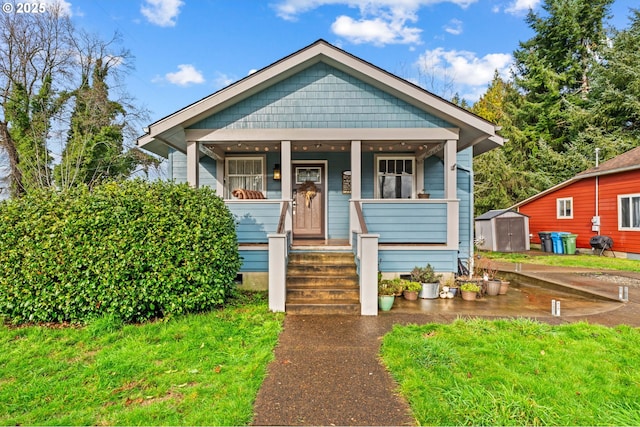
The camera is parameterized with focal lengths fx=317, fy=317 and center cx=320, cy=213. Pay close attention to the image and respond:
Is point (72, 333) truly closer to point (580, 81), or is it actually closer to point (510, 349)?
point (510, 349)

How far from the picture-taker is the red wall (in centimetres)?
1215

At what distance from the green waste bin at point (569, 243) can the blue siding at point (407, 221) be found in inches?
439

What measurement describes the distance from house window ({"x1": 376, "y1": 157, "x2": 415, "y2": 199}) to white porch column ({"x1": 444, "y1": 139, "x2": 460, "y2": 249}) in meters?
1.78

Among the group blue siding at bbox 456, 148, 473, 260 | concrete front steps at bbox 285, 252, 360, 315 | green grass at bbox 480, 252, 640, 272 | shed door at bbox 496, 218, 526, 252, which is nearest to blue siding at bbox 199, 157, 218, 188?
concrete front steps at bbox 285, 252, 360, 315

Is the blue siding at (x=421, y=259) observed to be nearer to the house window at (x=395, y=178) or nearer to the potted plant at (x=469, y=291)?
the potted plant at (x=469, y=291)

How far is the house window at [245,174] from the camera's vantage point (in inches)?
343

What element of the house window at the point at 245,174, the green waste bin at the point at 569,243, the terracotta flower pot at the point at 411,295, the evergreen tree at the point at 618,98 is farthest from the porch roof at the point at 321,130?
the evergreen tree at the point at 618,98

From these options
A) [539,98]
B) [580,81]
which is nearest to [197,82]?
[539,98]

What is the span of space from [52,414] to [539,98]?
29.4 m

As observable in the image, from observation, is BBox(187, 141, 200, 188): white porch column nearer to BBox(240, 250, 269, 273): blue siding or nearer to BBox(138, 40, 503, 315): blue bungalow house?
BBox(138, 40, 503, 315): blue bungalow house

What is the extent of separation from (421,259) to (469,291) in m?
1.08

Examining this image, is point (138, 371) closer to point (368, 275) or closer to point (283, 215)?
point (368, 275)

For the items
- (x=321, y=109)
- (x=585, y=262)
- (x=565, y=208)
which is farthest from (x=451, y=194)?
(x=565, y=208)

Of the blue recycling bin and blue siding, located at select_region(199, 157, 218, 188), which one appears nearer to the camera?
blue siding, located at select_region(199, 157, 218, 188)
